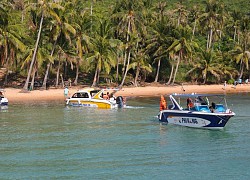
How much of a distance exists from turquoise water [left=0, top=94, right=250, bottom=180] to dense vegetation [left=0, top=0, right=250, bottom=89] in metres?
21.8

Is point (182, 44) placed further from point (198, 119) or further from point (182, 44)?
point (198, 119)

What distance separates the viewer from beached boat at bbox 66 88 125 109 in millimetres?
41469

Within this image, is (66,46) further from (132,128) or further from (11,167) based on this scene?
(11,167)

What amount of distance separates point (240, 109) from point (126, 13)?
28.1 meters

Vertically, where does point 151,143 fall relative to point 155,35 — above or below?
below

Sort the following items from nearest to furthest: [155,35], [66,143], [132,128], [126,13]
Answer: [66,143] < [132,128] < [126,13] < [155,35]

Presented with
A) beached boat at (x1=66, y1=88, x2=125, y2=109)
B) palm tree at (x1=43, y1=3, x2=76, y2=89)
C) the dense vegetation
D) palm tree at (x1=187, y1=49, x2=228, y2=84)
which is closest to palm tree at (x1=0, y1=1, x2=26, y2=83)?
the dense vegetation

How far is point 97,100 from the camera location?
4194 centimetres

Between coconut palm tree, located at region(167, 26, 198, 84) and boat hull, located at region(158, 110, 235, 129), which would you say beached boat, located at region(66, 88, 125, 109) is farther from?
coconut palm tree, located at region(167, 26, 198, 84)

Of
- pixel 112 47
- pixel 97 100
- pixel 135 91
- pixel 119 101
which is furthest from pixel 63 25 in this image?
pixel 119 101

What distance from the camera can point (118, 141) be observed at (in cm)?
2531

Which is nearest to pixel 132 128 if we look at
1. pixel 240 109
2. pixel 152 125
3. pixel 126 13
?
pixel 152 125

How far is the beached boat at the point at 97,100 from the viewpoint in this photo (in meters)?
41.5

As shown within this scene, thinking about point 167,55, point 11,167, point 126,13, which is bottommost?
point 11,167
